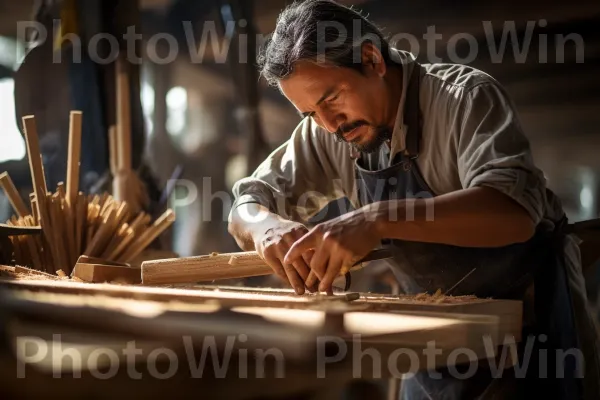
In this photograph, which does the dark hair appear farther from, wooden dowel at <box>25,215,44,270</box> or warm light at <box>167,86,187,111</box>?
warm light at <box>167,86,187,111</box>

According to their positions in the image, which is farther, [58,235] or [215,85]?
[215,85]

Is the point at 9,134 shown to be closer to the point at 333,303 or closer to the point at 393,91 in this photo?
the point at 393,91

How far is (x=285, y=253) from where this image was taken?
5.82ft

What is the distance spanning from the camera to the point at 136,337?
110 centimetres

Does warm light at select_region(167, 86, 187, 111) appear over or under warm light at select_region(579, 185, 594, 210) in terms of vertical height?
over

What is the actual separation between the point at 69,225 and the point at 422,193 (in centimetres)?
130

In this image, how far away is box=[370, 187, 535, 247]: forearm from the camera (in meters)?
1.63

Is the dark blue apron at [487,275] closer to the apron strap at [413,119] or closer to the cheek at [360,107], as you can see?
the apron strap at [413,119]

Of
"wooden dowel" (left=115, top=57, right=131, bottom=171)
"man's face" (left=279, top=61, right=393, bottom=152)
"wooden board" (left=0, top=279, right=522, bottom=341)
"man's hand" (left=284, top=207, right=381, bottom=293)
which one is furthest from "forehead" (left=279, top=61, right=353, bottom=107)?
"wooden dowel" (left=115, top=57, right=131, bottom=171)

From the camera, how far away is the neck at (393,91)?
2.11 m

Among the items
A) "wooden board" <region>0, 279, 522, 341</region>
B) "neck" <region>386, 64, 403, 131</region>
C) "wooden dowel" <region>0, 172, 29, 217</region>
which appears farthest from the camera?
"wooden dowel" <region>0, 172, 29, 217</region>

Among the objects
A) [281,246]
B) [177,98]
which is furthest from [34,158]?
[177,98]

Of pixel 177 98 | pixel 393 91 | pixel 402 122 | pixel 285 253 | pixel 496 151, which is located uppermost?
pixel 177 98

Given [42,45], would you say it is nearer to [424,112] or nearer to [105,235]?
[105,235]
